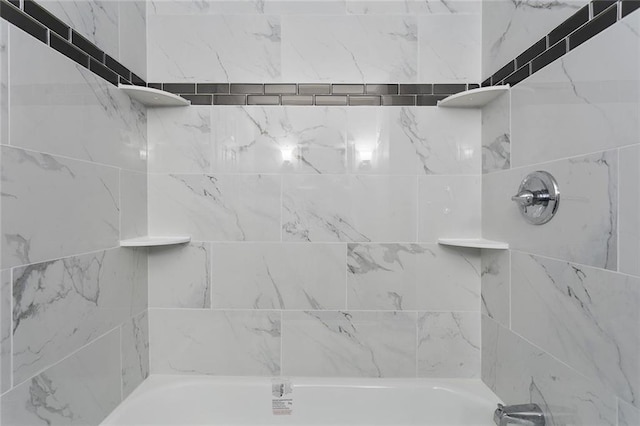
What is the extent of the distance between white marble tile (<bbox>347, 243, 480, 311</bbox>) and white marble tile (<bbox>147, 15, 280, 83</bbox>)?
0.94 m

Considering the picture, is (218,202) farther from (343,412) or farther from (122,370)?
(343,412)

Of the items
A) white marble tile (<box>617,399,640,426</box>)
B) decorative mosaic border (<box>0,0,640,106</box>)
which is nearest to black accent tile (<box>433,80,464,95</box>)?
decorative mosaic border (<box>0,0,640,106</box>)

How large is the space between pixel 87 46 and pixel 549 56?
155 cm

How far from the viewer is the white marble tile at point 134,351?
1.41 meters

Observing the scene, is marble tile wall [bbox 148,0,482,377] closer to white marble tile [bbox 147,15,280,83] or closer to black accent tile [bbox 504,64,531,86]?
white marble tile [bbox 147,15,280,83]

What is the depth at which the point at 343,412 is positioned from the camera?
4.94 ft

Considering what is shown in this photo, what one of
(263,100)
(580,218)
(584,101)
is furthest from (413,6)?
(580,218)

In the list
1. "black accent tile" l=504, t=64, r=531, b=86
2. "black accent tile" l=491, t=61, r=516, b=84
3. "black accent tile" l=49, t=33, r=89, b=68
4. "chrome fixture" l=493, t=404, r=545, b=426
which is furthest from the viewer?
"black accent tile" l=491, t=61, r=516, b=84

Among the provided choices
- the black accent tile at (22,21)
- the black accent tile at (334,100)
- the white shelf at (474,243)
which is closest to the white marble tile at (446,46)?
the black accent tile at (334,100)

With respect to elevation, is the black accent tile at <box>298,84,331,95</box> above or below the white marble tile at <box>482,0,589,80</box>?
below

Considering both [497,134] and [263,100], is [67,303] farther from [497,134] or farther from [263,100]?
[497,134]

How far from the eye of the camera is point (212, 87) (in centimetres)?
158

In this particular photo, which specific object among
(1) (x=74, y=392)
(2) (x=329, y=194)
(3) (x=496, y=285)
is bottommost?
(1) (x=74, y=392)

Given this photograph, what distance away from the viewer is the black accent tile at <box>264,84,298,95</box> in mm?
1569
